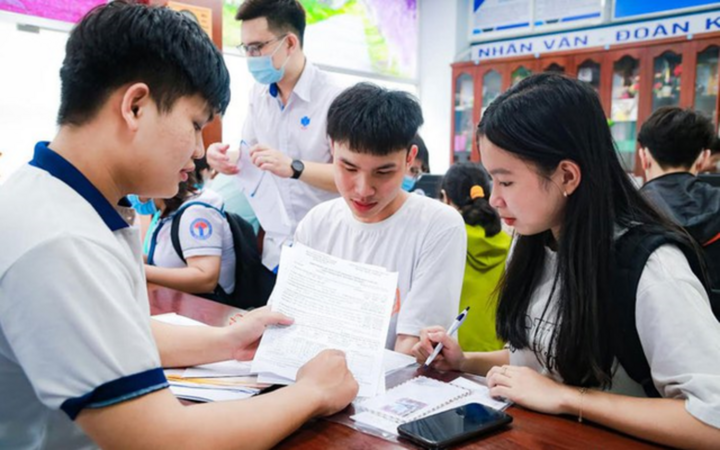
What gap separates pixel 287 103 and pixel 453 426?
5.18ft

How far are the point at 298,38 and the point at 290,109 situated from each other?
0.26m

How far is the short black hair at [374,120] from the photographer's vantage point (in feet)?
4.65

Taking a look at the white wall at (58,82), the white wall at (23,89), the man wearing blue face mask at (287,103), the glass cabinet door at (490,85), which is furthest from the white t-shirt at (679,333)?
the glass cabinet door at (490,85)

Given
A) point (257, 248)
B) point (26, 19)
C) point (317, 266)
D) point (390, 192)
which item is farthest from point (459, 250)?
point (26, 19)

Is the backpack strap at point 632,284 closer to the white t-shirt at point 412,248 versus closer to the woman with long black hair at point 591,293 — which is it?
the woman with long black hair at point 591,293

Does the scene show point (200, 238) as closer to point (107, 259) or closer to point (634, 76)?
point (107, 259)

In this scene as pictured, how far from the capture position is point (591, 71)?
4.78m

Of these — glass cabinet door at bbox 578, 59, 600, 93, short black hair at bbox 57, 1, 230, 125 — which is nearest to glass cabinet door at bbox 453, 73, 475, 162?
glass cabinet door at bbox 578, 59, 600, 93

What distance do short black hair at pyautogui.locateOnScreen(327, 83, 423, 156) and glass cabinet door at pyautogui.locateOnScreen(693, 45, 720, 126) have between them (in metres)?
3.64

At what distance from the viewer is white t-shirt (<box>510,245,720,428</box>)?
786mm

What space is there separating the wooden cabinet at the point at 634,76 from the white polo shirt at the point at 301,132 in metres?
2.10

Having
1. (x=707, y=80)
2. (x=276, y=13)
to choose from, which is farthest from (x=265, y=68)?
(x=707, y=80)

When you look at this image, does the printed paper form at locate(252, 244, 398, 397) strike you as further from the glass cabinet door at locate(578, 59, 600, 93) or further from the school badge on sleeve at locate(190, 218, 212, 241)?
the glass cabinet door at locate(578, 59, 600, 93)

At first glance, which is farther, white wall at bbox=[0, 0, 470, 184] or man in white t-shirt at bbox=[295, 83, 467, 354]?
white wall at bbox=[0, 0, 470, 184]
